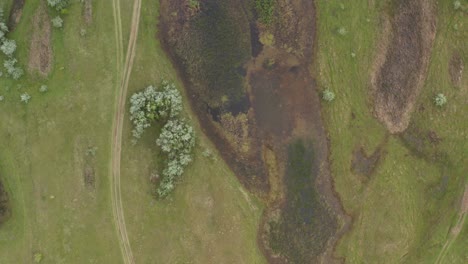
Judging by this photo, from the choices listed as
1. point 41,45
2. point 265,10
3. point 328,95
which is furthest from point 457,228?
point 41,45

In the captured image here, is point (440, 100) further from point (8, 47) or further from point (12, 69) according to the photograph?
point (8, 47)

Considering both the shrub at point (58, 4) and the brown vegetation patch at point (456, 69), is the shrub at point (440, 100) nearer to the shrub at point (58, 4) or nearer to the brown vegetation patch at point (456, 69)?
the brown vegetation patch at point (456, 69)

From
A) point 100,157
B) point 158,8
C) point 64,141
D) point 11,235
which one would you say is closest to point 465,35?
point 158,8

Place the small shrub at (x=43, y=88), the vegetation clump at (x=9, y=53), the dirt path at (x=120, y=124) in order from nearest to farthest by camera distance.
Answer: the vegetation clump at (x=9, y=53) < the small shrub at (x=43, y=88) < the dirt path at (x=120, y=124)

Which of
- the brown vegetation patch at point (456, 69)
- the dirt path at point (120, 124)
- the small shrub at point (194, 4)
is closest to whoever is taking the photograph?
the dirt path at point (120, 124)

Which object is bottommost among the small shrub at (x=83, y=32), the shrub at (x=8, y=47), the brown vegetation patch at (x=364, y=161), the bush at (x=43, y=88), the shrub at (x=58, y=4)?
the brown vegetation patch at (x=364, y=161)

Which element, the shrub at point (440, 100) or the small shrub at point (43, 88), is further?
the shrub at point (440, 100)

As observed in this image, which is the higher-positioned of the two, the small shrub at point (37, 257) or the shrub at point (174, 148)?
the shrub at point (174, 148)

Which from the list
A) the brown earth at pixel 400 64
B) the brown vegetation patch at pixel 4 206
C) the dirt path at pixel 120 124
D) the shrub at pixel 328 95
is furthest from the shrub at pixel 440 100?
the brown vegetation patch at pixel 4 206
